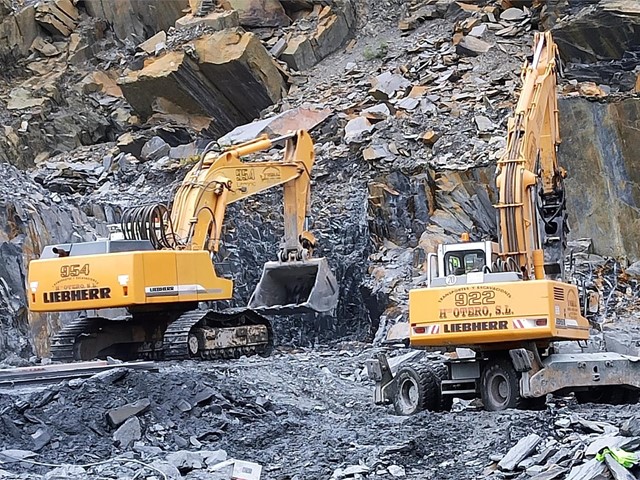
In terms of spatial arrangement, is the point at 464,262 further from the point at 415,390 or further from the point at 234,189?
the point at 234,189

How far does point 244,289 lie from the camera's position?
18.8 metres

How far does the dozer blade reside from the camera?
14.8 meters

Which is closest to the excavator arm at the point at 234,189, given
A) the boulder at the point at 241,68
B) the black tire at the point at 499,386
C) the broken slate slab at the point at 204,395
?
the broken slate slab at the point at 204,395

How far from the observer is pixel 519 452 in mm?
7277

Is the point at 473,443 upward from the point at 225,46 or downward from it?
downward

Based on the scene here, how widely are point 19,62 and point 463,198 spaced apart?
16.3m

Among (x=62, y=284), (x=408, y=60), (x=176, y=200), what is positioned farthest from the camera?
(x=408, y=60)

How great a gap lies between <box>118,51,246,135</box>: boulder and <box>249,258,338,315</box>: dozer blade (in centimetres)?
1090

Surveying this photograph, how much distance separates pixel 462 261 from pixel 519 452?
3.56 meters

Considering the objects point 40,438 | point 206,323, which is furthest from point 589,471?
point 206,323

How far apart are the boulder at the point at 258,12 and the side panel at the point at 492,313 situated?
18.0 metres

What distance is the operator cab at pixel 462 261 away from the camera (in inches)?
410

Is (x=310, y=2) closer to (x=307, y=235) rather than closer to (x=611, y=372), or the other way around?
(x=307, y=235)

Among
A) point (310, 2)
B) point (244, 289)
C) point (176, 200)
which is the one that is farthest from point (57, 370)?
point (310, 2)
